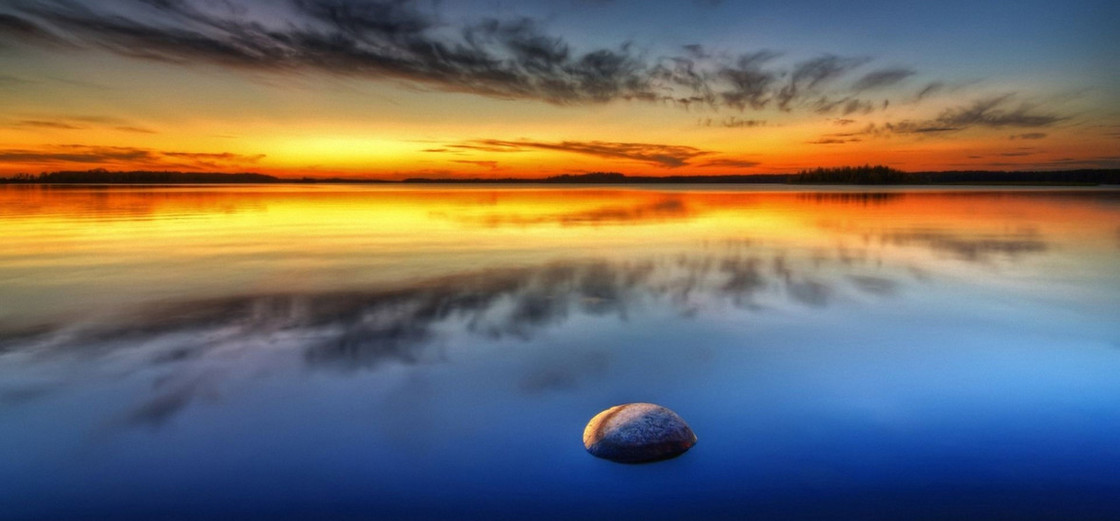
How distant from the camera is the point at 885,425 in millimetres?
5473

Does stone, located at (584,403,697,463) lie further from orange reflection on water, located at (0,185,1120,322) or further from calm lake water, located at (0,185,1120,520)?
orange reflection on water, located at (0,185,1120,322)

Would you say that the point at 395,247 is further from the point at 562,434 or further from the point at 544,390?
the point at 562,434

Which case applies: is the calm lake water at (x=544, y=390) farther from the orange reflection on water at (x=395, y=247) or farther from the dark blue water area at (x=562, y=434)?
the orange reflection on water at (x=395, y=247)

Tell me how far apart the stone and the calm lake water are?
14 centimetres

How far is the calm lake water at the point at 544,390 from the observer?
4348 mm

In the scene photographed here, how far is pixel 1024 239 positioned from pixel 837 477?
73.4ft

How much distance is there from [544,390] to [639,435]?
1.69m

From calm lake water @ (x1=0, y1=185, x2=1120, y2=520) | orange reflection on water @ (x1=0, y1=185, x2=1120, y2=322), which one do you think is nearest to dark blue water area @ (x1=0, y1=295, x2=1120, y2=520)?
calm lake water @ (x1=0, y1=185, x2=1120, y2=520)

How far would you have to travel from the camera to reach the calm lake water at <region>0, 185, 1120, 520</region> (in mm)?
4348

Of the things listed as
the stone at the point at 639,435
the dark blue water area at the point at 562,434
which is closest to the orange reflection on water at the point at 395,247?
the dark blue water area at the point at 562,434

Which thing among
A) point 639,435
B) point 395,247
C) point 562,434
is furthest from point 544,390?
point 395,247

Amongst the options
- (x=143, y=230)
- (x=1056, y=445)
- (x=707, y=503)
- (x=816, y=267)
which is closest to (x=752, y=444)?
(x=707, y=503)

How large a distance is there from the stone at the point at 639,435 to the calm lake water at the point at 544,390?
0.45 feet

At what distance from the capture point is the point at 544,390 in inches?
250
